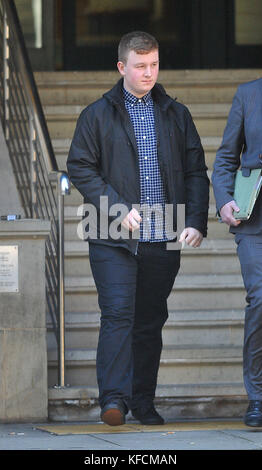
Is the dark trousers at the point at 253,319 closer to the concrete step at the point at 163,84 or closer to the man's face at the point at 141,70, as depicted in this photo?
the man's face at the point at 141,70

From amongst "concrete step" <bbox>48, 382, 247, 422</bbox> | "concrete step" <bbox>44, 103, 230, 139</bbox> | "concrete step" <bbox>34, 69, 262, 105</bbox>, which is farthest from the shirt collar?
"concrete step" <bbox>34, 69, 262, 105</bbox>

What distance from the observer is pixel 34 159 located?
802cm

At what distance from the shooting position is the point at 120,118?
245 inches

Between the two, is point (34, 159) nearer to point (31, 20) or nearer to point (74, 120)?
point (74, 120)

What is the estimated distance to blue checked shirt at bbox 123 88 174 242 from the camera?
20.4ft

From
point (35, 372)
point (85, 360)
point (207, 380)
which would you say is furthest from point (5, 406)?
point (207, 380)

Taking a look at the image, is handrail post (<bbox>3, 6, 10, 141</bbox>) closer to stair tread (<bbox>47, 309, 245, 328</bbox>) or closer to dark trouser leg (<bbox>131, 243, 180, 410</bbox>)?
stair tread (<bbox>47, 309, 245, 328</bbox>)

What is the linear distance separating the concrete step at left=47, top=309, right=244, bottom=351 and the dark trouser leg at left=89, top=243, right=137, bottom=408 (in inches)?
68.1

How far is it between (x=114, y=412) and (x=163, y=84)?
17.0 feet

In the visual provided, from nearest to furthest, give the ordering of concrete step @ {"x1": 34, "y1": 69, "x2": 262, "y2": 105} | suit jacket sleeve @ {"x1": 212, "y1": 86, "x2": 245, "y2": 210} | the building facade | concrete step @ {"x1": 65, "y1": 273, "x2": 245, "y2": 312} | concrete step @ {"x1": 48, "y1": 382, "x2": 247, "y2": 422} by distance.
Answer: suit jacket sleeve @ {"x1": 212, "y1": 86, "x2": 245, "y2": 210} < concrete step @ {"x1": 48, "y1": 382, "x2": 247, "y2": 422} < concrete step @ {"x1": 65, "y1": 273, "x2": 245, "y2": 312} < concrete step @ {"x1": 34, "y1": 69, "x2": 262, "y2": 105} < the building facade

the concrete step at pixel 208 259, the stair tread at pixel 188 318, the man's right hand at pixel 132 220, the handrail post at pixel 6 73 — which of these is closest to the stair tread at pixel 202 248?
the concrete step at pixel 208 259

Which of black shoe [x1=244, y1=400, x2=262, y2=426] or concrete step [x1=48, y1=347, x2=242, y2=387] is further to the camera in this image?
concrete step [x1=48, y1=347, x2=242, y2=387]

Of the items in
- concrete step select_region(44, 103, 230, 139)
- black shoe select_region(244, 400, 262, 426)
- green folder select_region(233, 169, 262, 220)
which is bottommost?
black shoe select_region(244, 400, 262, 426)

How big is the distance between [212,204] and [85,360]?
2.26m
